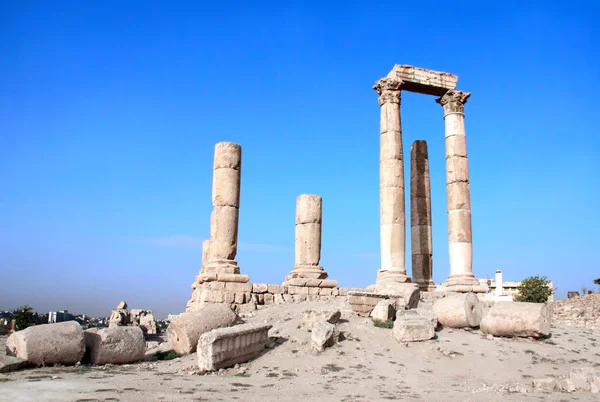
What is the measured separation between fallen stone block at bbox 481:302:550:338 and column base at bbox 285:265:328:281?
701 cm

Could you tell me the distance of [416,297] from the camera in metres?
15.2

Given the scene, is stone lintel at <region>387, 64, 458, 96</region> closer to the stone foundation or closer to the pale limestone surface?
the pale limestone surface

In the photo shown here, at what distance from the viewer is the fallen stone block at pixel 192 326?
12.1 metres

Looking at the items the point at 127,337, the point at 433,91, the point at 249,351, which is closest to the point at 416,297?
the point at 249,351

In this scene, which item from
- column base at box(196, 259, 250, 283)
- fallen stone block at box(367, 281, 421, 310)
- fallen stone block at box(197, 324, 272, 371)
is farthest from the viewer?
column base at box(196, 259, 250, 283)

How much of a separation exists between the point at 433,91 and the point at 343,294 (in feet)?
30.2

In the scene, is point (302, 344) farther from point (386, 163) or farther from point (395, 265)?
point (386, 163)

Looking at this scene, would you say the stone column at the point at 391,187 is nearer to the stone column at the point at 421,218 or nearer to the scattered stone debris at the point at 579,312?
the stone column at the point at 421,218

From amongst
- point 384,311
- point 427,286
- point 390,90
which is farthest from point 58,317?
point 384,311

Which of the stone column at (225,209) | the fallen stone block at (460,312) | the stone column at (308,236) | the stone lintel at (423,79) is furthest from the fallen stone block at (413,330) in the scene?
the stone lintel at (423,79)

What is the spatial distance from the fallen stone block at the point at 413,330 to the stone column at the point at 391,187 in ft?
22.7

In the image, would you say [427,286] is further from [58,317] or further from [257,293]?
[58,317]

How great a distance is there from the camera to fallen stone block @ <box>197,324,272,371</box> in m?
10.2

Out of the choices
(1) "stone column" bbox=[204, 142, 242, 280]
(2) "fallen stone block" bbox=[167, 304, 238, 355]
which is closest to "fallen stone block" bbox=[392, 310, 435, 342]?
(2) "fallen stone block" bbox=[167, 304, 238, 355]
